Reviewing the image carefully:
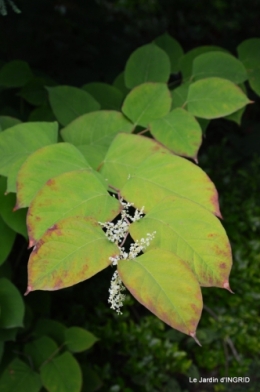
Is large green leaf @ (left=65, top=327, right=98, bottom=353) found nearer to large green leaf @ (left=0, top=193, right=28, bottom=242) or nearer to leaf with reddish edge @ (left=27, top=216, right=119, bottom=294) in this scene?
large green leaf @ (left=0, top=193, right=28, bottom=242)

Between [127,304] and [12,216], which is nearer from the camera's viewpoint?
[12,216]

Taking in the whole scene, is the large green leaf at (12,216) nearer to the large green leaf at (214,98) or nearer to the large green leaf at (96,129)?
the large green leaf at (96,129)

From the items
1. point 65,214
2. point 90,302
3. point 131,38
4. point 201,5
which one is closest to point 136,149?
point 65,214

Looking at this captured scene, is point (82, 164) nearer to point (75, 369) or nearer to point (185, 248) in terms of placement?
point (185, 248)

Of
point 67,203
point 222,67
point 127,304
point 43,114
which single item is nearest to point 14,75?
point 43,114

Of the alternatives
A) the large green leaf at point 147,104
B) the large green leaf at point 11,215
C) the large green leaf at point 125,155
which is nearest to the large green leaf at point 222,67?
the large green leaf at point 147,104

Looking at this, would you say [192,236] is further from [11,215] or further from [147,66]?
[147,66]

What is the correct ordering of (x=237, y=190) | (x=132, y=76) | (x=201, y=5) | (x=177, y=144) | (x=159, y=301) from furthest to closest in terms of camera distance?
1. (x=201, y=5)
2. (x=237, y=190)
3. (x=132, y=76)
4. (x=177, y=144)
5. (x=159, y=301)
